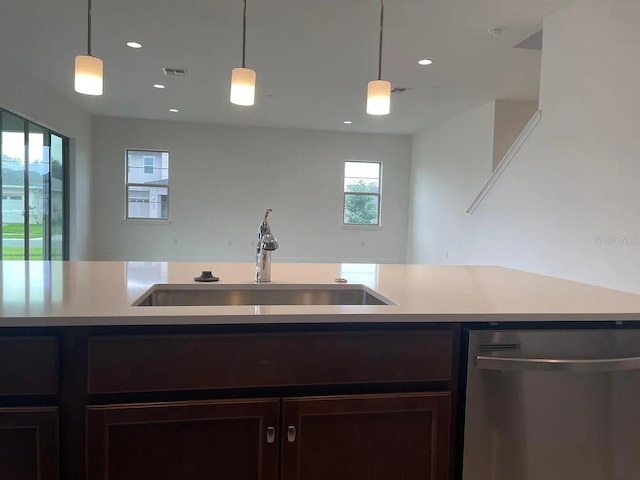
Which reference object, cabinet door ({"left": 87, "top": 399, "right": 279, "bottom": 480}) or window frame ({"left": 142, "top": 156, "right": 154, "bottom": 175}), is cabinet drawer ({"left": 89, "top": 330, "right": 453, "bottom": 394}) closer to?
cabinet door ({"left": 87, "top": 399, "right": 279, "bottom": 480})

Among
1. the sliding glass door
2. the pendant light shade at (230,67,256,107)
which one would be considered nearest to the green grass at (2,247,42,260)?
the sliding glass door

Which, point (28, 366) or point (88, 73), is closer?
point (28, 366)

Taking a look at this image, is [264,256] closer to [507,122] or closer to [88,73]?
[88,73]

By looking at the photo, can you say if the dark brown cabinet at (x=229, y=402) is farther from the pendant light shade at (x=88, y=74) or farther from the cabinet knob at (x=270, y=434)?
the pendant light shade at (x=88, y=74)

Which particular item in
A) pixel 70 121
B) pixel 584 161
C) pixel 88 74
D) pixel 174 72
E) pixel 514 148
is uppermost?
pixel 174 72

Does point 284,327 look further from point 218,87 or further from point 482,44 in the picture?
point 218,87

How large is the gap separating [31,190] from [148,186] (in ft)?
8.96

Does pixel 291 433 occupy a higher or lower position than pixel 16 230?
lower

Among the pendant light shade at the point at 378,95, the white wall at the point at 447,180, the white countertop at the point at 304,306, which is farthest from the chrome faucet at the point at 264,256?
the white wall at the point at 447,180

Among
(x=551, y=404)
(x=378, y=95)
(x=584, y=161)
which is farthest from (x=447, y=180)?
(x=551, y=404)

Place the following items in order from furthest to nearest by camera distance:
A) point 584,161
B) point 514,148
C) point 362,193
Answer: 1. point 362,193
2. point 514,148
3. point 584,161

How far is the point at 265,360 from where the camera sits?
119 centimetres

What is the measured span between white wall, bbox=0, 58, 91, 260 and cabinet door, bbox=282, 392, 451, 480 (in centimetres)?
543

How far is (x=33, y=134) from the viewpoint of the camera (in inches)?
230
